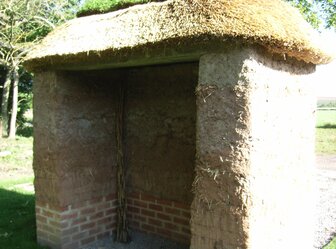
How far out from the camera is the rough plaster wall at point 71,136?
4.39 metres

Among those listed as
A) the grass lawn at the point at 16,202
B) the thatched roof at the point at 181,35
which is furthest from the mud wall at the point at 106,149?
the thatched roof at the point at 181,35

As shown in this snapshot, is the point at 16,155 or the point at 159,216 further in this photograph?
the point at 16,155

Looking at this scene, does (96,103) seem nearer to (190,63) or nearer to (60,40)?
(60,40)

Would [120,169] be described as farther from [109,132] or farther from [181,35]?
[181,35]

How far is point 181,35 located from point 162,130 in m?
1.86

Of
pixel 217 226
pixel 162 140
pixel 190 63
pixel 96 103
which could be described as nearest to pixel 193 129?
pixel 162 140

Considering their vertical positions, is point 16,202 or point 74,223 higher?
point 74,223

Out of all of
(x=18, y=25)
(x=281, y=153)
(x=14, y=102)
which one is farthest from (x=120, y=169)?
(x=14, y=102)

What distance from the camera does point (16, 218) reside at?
5855 mm

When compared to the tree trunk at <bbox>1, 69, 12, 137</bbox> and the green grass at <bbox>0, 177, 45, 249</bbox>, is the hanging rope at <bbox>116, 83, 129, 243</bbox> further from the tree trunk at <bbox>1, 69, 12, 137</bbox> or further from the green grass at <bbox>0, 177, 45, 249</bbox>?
the tree trunk at <bbox>1, 69, 12, 137</bbox>

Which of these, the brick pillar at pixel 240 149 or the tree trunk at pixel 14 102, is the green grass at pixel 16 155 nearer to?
the tree trunk at pixel 14 102

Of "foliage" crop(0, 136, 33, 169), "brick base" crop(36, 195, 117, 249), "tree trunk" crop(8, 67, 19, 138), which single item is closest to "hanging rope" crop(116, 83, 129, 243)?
"brick base" crop(36, 195, 117, 249)

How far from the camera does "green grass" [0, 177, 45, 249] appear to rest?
480cm

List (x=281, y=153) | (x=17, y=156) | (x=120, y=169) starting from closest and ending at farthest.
→ (x=281, y=153)
(x=120, y=169)
(x=17, y=156)
